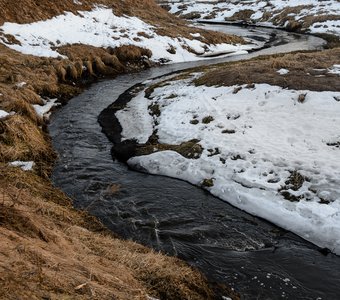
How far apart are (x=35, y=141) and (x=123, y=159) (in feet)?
10.6

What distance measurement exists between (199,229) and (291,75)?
1192 centimetres

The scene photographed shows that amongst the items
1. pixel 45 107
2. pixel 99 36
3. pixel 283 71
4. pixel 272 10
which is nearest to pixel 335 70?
pixel 283 71

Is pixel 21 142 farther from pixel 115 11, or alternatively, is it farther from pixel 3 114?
pixel 115 11

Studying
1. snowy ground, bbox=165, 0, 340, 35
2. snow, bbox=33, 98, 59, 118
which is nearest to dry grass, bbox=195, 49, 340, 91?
snow, bbox=33, 98, 59, 118

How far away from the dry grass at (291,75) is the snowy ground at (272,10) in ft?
105

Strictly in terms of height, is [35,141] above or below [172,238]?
above

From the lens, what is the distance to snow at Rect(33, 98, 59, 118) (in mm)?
18847

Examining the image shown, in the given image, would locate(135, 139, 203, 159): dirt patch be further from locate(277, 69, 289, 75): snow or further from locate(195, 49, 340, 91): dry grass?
locate(277, 69, 289, 75): snow

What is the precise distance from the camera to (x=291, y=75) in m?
19.9

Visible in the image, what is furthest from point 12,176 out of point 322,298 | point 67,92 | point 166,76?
point 166,76

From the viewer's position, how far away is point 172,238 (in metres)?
10.2

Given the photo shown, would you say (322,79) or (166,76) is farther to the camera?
(166,76)

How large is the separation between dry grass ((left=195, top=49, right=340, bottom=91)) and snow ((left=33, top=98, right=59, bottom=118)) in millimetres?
7836

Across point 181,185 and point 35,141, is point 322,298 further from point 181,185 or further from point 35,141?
point 35,141
